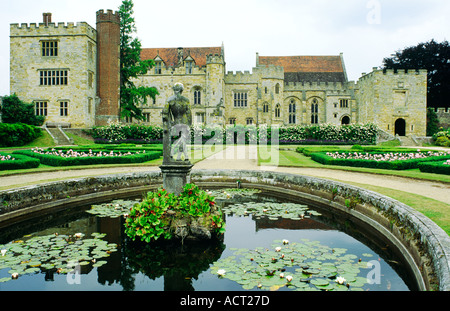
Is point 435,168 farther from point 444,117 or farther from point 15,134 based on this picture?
point 444,117

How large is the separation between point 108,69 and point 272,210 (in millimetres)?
27055

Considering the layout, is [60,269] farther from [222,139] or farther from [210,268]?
[222,139]

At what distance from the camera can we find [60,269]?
16.9 feet

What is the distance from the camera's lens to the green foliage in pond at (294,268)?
4723 millimetres

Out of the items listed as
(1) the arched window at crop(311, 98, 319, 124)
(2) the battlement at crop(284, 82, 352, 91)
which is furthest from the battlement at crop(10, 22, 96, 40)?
(1) the arched window at crop(311, 98, 319, 124)

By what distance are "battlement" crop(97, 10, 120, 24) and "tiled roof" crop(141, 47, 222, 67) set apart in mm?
13132

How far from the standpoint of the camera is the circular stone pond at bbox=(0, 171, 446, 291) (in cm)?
494

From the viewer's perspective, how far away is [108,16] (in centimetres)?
3080

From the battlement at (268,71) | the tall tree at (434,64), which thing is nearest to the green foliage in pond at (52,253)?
the battlement at (268,71)

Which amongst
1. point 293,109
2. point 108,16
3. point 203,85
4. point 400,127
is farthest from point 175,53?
point 400,127

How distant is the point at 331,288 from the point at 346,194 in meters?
4.54

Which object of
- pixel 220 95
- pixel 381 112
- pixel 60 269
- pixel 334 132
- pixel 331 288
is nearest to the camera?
pixel 331 288

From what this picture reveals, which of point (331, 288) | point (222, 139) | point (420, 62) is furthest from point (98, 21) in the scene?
point (420, 62)

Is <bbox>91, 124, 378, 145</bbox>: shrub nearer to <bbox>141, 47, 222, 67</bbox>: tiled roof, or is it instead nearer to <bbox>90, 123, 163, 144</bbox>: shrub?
<bbox>90, 123, 163, 144</bbox>: shrub
